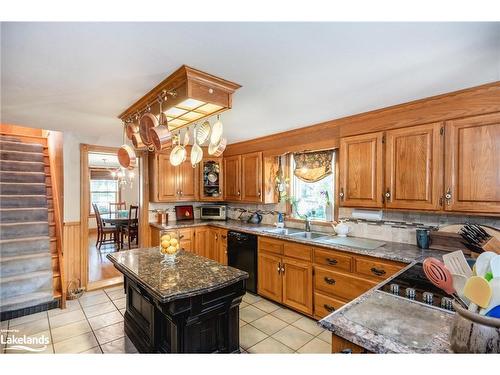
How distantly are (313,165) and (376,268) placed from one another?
5.32ft

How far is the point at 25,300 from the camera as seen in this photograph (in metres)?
2.97

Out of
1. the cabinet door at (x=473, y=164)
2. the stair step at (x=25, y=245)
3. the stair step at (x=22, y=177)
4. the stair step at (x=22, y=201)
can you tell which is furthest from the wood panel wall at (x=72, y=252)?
the cabinet door at (x=473, y=164)

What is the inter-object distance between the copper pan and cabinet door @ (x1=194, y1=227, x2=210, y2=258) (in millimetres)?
2475

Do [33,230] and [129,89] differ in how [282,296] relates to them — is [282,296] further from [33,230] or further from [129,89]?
[33,230]

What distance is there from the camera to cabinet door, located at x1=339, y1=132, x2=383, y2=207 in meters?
2.46

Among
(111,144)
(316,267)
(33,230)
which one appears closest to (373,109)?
(316,267)

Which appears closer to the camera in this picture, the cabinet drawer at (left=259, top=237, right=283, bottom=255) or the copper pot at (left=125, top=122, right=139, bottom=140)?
the copper pot at (left=125, top=122, right=139, bottom=140)

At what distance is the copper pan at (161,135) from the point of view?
1.74m

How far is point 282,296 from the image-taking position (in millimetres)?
3061

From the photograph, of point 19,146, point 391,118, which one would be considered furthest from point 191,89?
point 19,146

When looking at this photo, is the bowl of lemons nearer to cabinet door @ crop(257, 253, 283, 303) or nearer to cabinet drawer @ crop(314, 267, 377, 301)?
cabinet door @ crop(257, 253, 283, 303)

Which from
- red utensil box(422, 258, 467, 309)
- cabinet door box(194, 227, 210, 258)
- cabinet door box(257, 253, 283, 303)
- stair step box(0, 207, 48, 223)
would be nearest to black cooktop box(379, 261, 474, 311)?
red utensil box(422, 258, 467, 309)

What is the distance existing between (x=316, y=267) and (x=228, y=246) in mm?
1502
